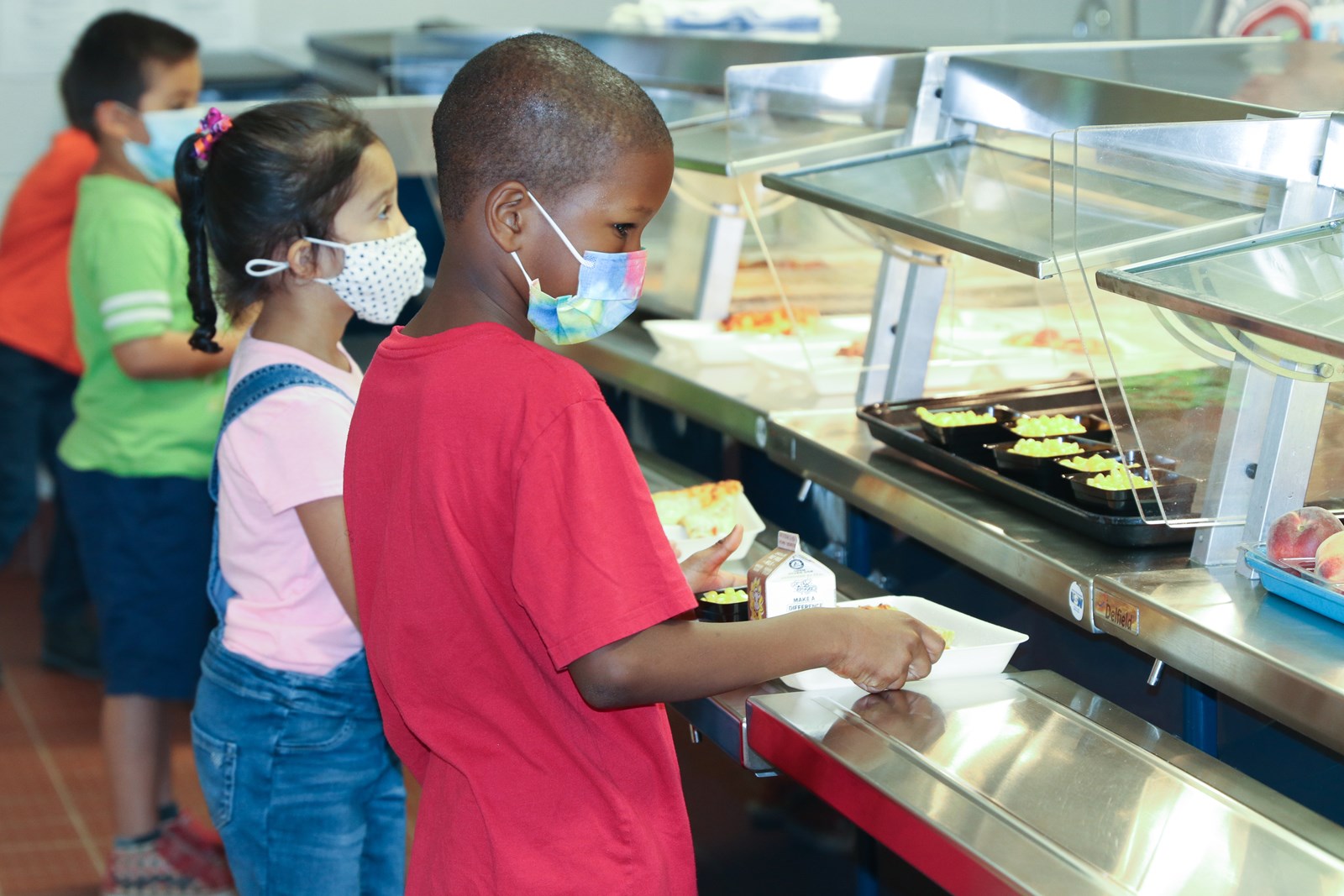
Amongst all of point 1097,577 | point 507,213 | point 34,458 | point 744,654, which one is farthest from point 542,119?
point 34,458

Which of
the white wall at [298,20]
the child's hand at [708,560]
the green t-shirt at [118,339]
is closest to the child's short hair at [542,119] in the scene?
the child's hand at [708,560]

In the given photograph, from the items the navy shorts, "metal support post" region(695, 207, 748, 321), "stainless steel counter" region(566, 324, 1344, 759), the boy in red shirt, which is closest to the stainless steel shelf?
"stainless steel counter" region(566, 324, 1344, 759)

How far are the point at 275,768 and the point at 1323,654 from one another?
1.35 meters

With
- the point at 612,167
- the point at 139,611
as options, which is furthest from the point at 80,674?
the point at 612,167

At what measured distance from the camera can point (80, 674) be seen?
4.29 meters

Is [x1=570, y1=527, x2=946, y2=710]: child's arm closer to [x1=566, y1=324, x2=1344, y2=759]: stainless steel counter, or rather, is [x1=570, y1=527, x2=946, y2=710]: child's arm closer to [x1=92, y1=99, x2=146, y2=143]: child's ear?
[x1=566, y1=324, x2=1344, y2=759]: stainless steel counter

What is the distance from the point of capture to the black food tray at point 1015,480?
6.14ft

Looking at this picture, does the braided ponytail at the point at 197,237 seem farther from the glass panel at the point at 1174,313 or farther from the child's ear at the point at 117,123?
the glass panel at the point at 1174,313

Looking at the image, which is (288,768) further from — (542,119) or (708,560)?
(542,119)

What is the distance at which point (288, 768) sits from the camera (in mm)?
2006

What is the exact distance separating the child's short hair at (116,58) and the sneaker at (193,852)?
60.8 inches

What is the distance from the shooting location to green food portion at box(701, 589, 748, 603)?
6.44 ft

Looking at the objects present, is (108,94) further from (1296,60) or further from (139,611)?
(1296,60)

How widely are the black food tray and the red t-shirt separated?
2.27 ft
